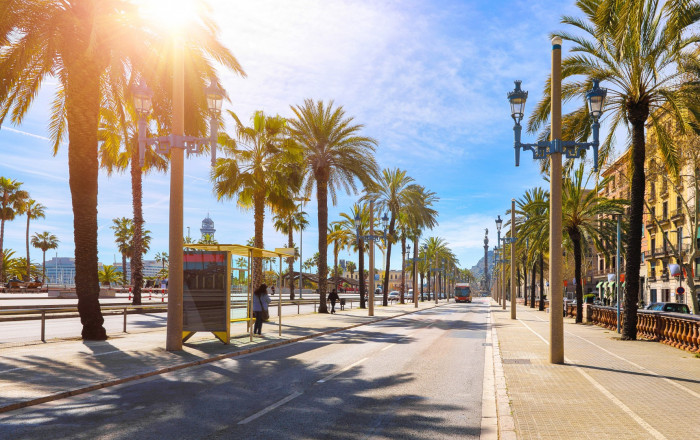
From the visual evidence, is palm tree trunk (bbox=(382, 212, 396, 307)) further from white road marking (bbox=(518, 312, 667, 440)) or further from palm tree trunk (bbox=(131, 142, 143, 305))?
white road marking (bbox=(518, 312, 667, 440))

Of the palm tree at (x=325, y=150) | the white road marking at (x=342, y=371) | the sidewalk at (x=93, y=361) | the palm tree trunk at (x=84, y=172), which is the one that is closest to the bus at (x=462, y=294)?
the palm tree at (x=325, y=150)

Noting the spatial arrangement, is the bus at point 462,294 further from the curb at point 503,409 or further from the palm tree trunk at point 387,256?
the curb at point 503,409

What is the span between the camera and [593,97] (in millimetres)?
12609

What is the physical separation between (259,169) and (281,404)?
20418 mm

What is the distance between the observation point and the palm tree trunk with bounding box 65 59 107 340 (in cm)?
1573

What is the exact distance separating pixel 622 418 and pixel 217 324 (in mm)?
10700

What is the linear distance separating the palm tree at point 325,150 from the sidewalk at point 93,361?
17.2m

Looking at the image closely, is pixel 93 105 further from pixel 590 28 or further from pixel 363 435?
pixel 590 28

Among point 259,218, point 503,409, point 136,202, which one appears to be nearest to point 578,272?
point 259,218

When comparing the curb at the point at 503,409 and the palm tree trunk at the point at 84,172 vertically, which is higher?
the palm tree trunk at the point at 84,172

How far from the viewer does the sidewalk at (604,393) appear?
6457 mm

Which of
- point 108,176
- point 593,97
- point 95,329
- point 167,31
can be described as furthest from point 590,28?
point 108,176

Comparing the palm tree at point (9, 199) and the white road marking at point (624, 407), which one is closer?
the white road marking at point (624, 407)

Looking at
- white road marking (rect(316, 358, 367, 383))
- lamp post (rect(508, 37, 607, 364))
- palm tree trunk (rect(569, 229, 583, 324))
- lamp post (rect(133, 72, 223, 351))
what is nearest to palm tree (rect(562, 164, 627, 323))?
palm tree trunk (rect(569, 229, 583, 324))
